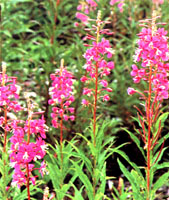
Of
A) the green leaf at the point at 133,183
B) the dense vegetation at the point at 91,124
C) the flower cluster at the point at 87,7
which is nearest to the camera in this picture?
the dense vegetation at the point at 91,124

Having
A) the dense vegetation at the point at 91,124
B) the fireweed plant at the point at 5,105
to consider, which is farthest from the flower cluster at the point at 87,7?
the fireweed plant at the point at 5,105

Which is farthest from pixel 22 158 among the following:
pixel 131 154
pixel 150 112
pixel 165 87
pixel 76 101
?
pixel 131 154

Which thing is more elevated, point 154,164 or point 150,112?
point 150,112

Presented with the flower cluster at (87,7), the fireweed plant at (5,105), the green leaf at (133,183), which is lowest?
the green leaf at (133,183)

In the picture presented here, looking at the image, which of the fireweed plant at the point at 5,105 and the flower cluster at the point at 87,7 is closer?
the fireweed plant at the point at 5,105

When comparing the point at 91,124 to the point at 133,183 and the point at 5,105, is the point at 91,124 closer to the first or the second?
the point at 133,183

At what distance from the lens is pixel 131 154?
15.5 ft

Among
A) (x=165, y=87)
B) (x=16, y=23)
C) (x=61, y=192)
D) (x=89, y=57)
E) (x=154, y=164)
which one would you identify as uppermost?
(x=16, y=23)

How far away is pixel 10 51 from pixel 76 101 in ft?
4.04

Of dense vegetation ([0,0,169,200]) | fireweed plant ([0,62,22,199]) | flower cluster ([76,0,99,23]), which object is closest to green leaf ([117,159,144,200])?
dense vegetation ([0,0,169,200])

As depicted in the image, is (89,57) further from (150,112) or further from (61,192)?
(61,192)

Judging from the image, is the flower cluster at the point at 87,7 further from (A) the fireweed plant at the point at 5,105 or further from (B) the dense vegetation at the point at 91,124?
(A) the fireweed plant at the point at 5,105

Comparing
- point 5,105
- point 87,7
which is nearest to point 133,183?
point 5,105

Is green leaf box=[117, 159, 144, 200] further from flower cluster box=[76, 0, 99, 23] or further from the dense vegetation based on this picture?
flower cluster box=[76, 0, 99, 23]
